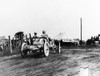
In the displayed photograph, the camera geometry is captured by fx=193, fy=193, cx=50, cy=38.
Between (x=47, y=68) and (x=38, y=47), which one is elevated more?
(x=38, y=47)

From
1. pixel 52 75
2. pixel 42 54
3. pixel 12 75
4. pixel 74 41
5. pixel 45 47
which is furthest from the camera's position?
pixel 74 41

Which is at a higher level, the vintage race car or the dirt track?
the vintage race car

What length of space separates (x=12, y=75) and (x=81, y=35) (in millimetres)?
23603

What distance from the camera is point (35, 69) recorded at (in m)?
9.03

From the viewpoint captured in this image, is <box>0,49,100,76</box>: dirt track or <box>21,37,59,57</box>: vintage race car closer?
<box>0,49,100,76</box>: dirt track

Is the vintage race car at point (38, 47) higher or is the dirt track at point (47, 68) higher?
the vintage race car at point (38, 47)

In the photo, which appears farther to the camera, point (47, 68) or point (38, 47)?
point (38, 47)

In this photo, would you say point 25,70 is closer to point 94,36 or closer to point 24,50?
point 24,50

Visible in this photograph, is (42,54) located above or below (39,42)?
below

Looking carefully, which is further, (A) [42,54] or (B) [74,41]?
(B) [74,41]

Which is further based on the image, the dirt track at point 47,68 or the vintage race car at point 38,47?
the vintage race car at point 38,47

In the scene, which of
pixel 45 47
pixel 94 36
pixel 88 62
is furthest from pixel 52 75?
pixel 94 36

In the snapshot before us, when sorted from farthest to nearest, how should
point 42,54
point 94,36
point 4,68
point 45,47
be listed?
point 94,36 → point 42,54 → point 45,47 → point 4,68

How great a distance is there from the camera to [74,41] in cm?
2919
